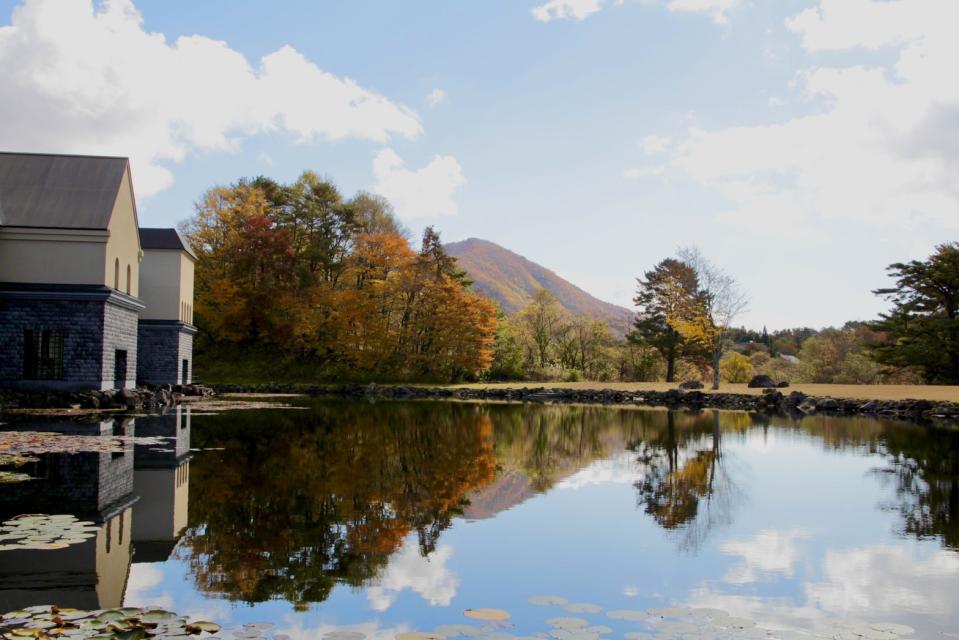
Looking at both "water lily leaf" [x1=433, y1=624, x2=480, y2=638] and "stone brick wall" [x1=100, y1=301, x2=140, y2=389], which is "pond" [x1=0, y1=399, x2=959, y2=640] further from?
"stone brick wall" [x1=100, y1=301, x2=140, y2=389]

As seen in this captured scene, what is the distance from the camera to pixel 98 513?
7.12m

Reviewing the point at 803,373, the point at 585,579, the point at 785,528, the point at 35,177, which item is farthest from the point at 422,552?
the point at 803,373

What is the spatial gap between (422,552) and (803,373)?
47993mm

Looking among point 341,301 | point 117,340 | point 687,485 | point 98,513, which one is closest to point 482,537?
point 98,513

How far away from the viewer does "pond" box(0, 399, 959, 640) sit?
187 inches

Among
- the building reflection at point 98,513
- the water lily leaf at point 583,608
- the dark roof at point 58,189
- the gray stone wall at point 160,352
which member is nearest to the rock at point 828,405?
the building reflection at point 98,513

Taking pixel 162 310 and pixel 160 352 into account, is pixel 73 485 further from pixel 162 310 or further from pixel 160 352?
pixel 162 310

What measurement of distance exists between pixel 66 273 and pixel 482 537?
19.5 metres

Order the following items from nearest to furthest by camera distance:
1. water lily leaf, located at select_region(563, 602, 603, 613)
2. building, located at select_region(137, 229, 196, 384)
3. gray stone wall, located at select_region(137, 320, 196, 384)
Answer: water lily leaf, located at select_region(563, 602, 603, 613) < gray stone wall, located at select_region(137, 320, 196, 384) < building, located at select_region(137, 229, 196, 384)

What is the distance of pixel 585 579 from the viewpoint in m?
5.68

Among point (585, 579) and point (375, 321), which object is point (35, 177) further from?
point (585, 579)

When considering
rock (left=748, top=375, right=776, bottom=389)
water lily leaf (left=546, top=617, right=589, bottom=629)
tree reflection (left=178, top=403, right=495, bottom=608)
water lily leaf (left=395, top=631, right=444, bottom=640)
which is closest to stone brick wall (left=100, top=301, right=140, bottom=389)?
tree reflection (left=178, top=403, right=495, bottom=608)

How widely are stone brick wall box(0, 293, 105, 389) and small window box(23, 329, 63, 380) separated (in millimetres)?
140

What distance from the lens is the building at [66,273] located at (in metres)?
21.1
